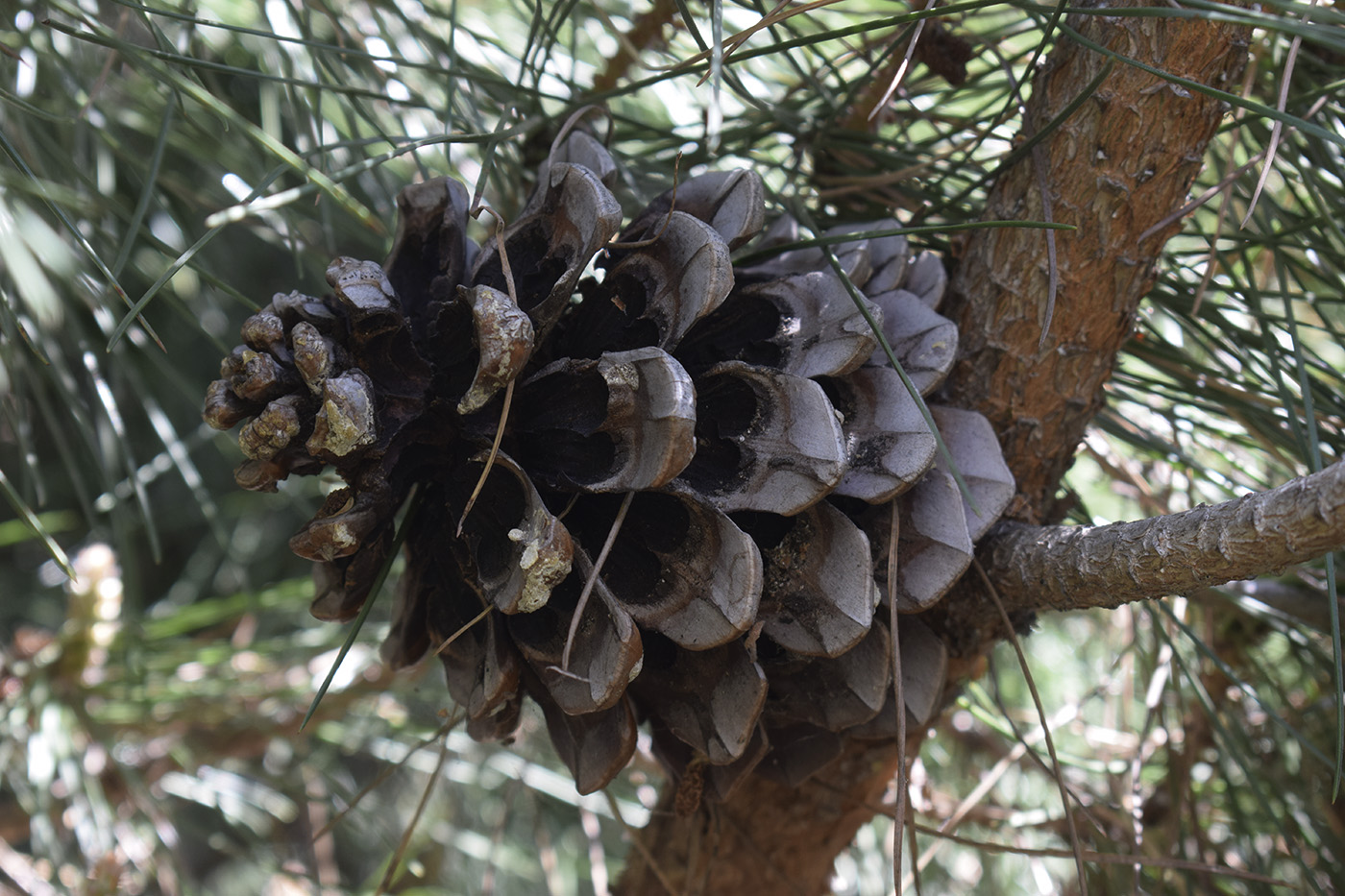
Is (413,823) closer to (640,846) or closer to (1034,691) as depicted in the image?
(640,846)

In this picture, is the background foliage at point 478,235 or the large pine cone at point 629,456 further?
the background foliage at point 478,235

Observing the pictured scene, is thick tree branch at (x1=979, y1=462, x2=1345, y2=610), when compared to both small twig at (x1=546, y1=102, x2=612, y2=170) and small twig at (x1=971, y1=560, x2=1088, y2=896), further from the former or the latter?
small twig at (x1=546, y1=102, x2=612, y2=170)

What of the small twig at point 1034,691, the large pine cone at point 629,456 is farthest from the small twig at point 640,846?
the small twig at point 1034,691

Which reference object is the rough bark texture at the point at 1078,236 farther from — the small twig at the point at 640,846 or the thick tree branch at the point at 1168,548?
the small twig at the point at 640,846

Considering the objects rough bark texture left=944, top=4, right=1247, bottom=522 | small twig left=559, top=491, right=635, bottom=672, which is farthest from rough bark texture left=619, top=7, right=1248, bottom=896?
small twig left=559, top=491, right=635, bottom=672

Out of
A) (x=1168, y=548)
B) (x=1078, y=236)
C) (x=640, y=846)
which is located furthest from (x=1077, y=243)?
(x=640, y=846)

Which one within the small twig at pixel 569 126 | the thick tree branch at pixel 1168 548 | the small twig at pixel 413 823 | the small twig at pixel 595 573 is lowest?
the small twig at pixel 413 823

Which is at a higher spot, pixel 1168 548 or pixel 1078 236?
pixel 1078 236
